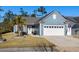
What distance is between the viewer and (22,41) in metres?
7.66

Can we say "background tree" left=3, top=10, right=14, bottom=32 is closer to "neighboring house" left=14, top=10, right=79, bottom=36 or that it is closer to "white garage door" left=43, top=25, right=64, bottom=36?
"neighboring house" left=14, top=10, right=79, bottom=36

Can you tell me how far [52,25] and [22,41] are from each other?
2.82 ft

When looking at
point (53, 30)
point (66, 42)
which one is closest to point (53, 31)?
point (53, 30)

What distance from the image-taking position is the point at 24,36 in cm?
768

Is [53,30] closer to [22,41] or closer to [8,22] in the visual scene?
[22,41]

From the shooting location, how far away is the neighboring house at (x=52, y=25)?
7.66 metres

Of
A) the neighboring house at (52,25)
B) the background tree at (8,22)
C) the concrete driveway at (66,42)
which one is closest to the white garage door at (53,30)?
the neighboring house at (52,25)

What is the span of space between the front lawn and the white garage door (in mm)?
236

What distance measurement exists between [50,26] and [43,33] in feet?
0.82

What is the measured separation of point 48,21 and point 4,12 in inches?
44.4
